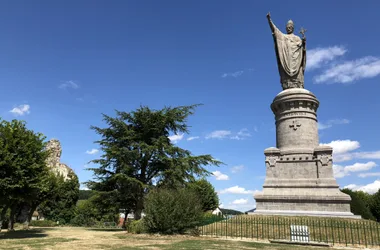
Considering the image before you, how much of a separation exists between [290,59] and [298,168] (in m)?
9.67

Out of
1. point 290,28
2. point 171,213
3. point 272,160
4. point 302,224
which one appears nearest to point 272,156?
point 272,160

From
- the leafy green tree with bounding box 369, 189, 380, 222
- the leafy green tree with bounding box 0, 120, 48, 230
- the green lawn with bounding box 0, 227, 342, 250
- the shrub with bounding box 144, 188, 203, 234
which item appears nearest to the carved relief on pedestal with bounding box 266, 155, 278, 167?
the shrub with bounding box 144, 188, 203, 234

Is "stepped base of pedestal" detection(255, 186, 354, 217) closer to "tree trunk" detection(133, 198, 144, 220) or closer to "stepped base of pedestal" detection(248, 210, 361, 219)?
"stepped base of pedestal" detection(248, 210, 361, 219)

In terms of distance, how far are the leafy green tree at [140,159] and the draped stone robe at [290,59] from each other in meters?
9.22

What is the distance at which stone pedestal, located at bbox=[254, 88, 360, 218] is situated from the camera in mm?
19500

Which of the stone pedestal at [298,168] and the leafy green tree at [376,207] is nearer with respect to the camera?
the stone pedestal at [298,168]

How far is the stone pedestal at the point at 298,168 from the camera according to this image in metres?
19.5

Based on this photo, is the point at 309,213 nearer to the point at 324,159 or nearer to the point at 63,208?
the point at 324,159

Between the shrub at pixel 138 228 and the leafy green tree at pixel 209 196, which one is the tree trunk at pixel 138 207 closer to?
the shrub at pixel 138 228

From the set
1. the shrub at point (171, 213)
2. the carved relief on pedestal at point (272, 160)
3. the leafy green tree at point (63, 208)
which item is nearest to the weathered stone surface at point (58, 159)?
the leafy green tree at point (63, 208)

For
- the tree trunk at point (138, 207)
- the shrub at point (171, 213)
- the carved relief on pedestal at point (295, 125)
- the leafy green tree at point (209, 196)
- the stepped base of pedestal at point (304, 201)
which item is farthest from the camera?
the leafy green tree at point (209, 196)

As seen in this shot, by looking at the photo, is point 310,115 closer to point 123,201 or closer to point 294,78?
point 294,78

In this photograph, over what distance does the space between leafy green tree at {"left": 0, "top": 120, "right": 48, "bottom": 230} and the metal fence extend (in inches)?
366

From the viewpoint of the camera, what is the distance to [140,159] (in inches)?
914
